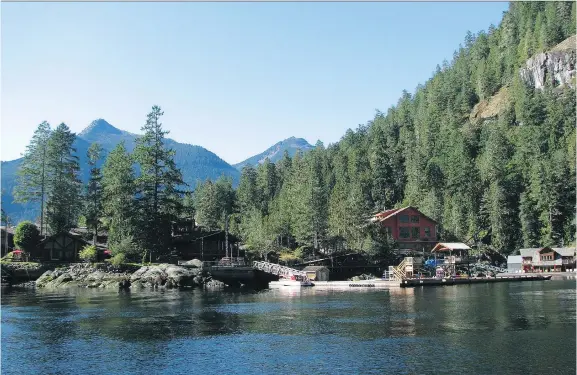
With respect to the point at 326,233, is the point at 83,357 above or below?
below

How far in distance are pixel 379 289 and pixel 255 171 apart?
112112 millimetres

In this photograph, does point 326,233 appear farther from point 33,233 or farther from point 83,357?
point 83,357

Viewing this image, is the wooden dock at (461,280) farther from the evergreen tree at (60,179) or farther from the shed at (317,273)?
the evergreen tree at (60,179)

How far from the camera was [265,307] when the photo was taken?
49.0 meters

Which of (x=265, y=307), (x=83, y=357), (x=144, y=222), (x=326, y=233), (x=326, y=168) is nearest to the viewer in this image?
(x=83, y=357)

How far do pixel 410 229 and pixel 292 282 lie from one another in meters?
44.5

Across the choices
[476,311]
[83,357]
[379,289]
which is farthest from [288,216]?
[83,357]

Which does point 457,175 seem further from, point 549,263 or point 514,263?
point 549,263

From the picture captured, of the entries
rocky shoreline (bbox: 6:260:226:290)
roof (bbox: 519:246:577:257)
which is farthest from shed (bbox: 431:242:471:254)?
A: rocky shoreline (bbox: 6:260:226:290)

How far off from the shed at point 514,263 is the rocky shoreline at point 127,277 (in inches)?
2489

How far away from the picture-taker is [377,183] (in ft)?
Answer: 494

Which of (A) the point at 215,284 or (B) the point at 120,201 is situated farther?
(B) the point at 120,201

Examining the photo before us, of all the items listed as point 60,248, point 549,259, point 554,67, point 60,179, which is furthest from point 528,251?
point 60,179

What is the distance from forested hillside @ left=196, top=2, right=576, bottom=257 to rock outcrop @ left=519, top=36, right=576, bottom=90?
3.43ft
